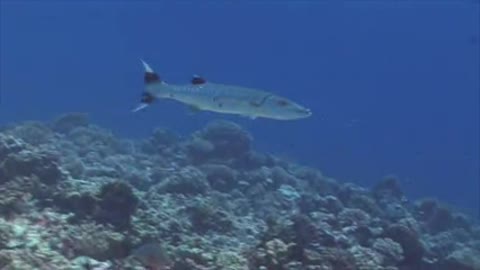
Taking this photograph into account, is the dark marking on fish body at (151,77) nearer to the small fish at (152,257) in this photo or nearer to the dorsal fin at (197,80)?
the dorsal fin at (197,80)

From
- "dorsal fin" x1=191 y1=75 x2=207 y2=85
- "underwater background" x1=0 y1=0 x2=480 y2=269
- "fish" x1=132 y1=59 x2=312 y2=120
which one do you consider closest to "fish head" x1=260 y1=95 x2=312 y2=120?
"fish" x1=132 y1=59 x2=312 y2=120

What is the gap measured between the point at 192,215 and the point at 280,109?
8.11 feet

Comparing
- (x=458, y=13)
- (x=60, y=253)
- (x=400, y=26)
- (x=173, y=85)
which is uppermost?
(x=400, y=26)

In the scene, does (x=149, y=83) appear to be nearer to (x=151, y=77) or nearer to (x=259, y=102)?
(x=151, y=77)

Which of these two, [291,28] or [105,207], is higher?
[291,28]

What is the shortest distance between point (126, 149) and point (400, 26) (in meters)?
79.9

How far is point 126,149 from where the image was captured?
2377 cm

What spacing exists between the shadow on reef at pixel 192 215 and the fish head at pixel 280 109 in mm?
1596

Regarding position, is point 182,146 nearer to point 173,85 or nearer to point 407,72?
point 173,85

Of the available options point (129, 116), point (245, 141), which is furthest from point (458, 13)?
point (245, 141)

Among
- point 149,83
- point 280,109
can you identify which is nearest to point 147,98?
point 149,83

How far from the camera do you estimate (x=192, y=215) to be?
12867 millimetres

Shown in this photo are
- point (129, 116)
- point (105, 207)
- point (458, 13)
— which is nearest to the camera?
point (105, 207)

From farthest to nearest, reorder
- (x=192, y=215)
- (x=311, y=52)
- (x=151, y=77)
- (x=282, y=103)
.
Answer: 1. (x=311, y=52)
2. (x=192, y=215)
3. (x=282, y=103)
4. (x=151, y=77)
